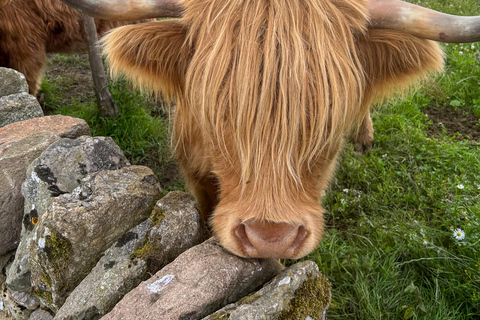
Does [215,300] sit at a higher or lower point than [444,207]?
higher

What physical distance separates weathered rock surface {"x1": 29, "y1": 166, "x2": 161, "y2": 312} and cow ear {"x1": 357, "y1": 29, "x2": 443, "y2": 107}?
1366 mm

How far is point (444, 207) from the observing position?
3.02m

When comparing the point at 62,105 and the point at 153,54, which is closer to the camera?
the point at 153,54

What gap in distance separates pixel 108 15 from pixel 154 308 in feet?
4.44

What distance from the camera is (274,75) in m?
1.76

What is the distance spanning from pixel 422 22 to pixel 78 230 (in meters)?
1.83

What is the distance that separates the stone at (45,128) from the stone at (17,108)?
32 centimetres

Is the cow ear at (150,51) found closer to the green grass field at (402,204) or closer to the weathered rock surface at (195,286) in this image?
the weathered rock surface at (195,286)

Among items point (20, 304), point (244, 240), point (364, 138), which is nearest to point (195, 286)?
point (244, 240)

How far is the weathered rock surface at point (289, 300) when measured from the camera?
1.55m

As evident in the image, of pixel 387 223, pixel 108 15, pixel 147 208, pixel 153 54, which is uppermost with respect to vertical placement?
pixel 108 15

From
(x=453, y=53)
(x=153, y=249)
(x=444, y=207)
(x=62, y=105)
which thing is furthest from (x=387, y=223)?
(x=62, y=105)

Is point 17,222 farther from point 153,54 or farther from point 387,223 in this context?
point 387,223

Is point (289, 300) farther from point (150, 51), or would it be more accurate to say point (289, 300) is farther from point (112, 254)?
point (150, 51)
